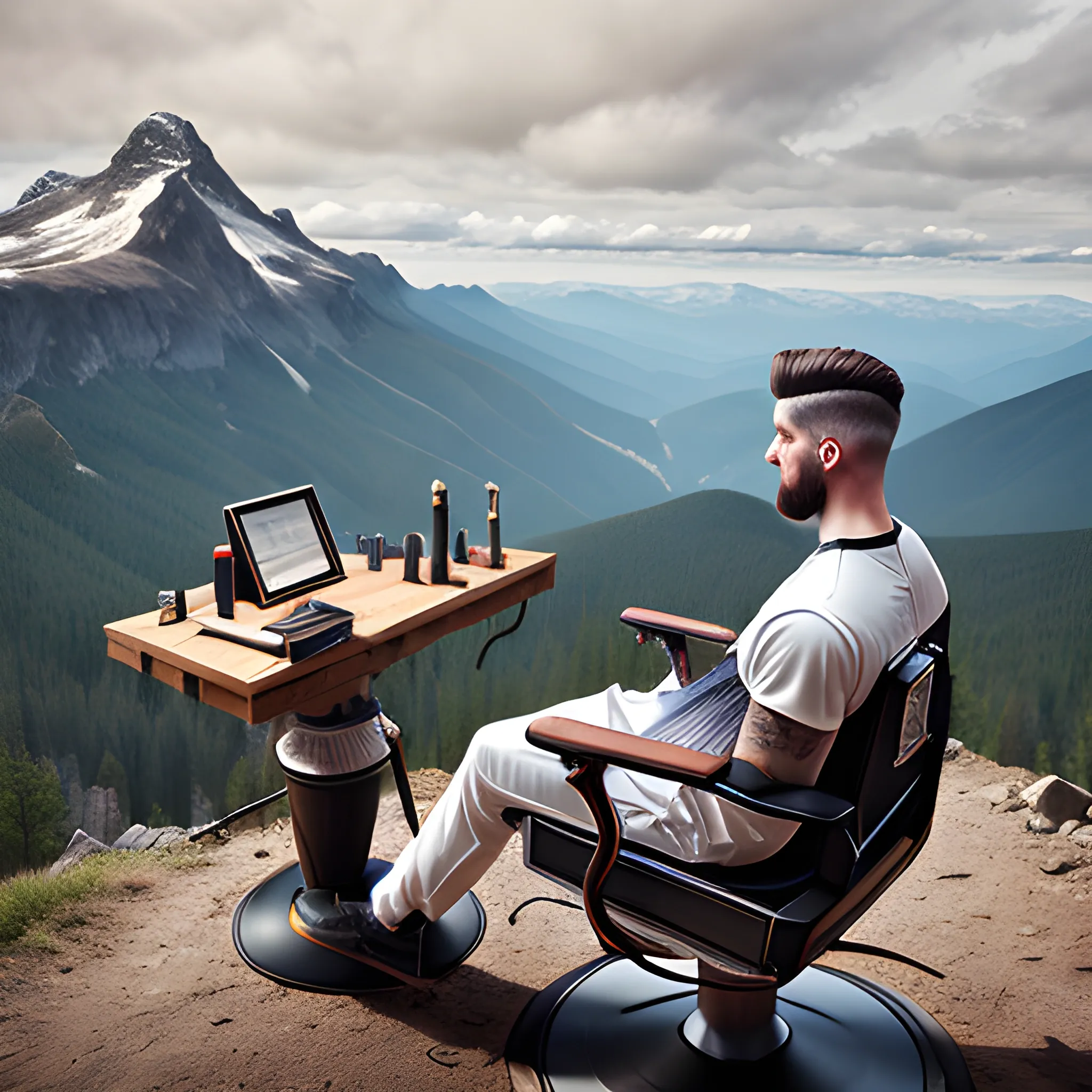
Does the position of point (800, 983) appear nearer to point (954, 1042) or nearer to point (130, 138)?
point (954, 1042)

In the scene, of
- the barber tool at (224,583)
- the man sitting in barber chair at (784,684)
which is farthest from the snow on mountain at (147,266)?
the man sitting in barber chair at (784,684)

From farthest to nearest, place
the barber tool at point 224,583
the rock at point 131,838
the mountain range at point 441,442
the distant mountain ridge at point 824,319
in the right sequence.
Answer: the distant mountain ridge at point 824,319 < the mountain range at point 441,442 < the rock at point 131,838 < the barber tool at point 224,583

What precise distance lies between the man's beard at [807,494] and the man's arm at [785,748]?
370 millimetres

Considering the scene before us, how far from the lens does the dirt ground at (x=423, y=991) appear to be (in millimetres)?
2092

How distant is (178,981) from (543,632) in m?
2.57

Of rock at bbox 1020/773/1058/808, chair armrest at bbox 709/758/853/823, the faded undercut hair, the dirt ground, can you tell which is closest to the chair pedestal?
the dirt ground

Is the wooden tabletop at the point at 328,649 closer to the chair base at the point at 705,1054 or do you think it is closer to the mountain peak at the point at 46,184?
the chair base at the point at 705,1054

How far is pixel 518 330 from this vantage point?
19.9 ft

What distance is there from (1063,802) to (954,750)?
0.61 m

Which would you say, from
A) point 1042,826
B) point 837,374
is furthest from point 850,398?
point 1042,826

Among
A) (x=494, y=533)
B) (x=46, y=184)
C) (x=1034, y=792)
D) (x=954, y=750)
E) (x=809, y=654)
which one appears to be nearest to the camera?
(x=809, y=654)

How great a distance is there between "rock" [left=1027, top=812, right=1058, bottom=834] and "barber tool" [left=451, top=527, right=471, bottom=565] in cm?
221

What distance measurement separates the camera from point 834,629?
1.42 m

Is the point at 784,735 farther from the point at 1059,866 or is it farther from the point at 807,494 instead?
the point at 1059,866
